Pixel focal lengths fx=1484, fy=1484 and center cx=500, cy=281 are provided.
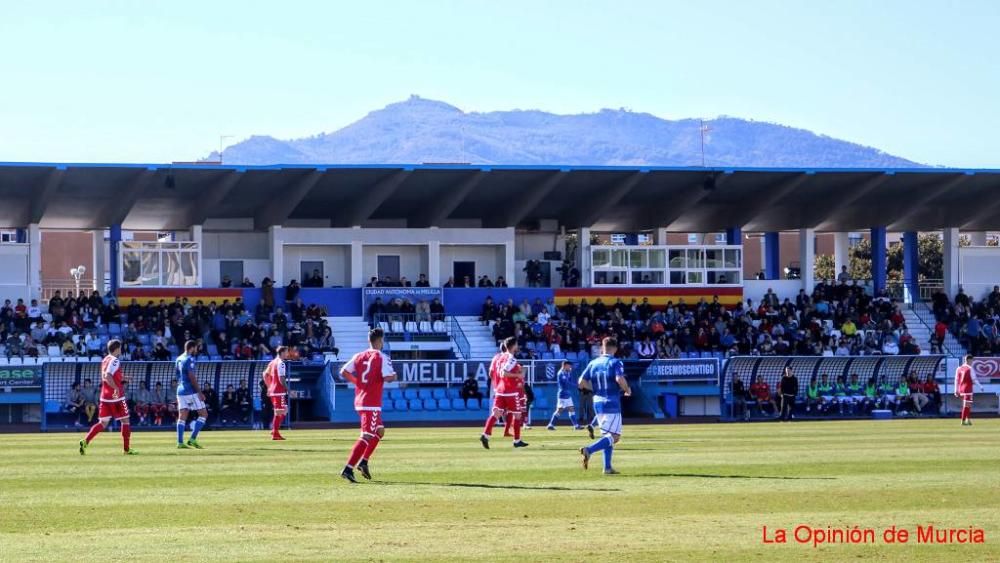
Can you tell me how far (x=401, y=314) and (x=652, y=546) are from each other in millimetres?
41129

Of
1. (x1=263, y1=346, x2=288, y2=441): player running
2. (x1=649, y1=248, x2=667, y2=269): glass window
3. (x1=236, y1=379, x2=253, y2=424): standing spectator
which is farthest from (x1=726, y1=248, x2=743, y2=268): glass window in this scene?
(x1=263, y1=346, x2=288, y2=441): player running

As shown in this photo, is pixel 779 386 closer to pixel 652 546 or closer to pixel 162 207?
pixel 162 207

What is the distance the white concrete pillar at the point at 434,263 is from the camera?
57.3m

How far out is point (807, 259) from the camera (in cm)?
6062

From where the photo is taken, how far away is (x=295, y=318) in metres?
52.6

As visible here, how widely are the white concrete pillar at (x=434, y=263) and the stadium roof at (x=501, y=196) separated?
115 cm

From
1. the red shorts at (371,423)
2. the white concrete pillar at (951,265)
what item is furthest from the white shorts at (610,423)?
the white concrete pillar at (951,265)

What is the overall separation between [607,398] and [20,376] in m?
29.1

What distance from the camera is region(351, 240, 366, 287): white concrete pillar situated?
5706 cm

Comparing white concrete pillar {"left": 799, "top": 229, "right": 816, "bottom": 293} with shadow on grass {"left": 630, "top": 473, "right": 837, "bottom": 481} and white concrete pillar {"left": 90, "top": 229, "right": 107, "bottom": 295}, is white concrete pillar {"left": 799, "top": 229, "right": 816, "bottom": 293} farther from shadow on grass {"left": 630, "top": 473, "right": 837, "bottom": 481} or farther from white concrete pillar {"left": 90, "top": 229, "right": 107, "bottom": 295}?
shadow on grass {"left": 630, "top": 473, "right": 837, "bottom": 481}

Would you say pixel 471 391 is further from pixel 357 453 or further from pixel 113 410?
pixel 357 453

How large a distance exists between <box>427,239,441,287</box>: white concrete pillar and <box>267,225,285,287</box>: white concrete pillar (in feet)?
18.5

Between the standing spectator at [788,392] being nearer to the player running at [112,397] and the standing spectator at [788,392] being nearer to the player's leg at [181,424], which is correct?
the player's leg at [181,424]

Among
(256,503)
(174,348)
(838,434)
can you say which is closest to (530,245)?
(174,348)
